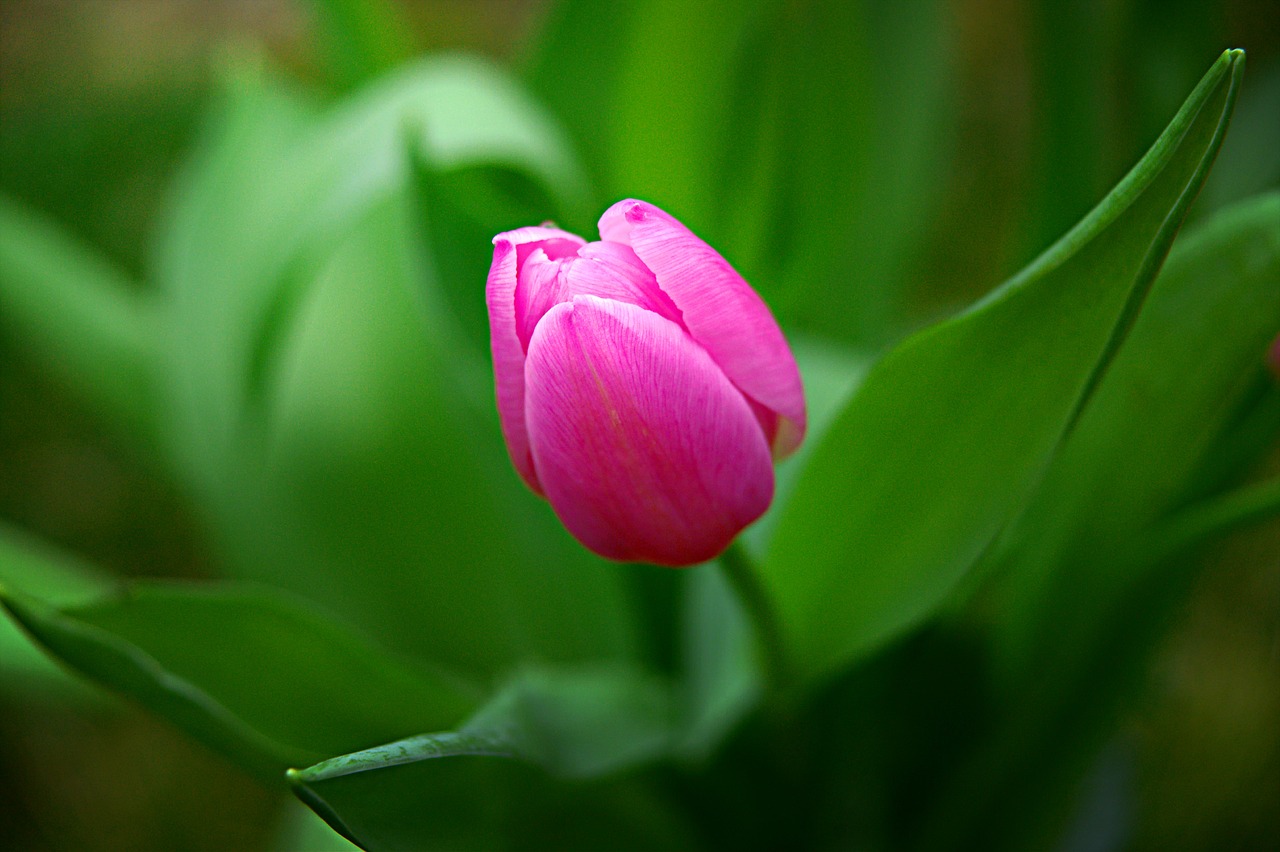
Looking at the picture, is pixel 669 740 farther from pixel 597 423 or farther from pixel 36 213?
pixel 36 213

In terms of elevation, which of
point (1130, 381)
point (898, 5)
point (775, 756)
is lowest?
point (775, 756)

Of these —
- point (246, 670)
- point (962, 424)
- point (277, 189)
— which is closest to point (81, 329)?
point (277, 189)

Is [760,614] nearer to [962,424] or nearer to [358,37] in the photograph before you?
[962,424]

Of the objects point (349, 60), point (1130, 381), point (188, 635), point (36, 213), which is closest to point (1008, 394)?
point (1130, 381)

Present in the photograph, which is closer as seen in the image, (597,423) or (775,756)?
(597,423)

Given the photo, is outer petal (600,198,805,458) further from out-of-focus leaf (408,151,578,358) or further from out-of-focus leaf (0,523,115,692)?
out-of-focus leaf (0,523,115,692)

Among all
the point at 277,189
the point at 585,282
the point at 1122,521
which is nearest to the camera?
the point at 585,282
